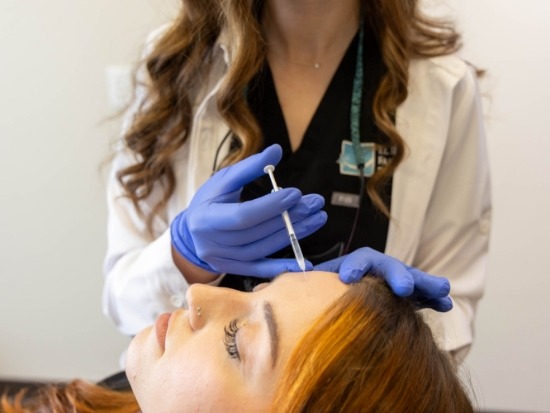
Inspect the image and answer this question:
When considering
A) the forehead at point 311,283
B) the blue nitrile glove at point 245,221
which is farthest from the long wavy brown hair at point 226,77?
the forehead at point 311,283

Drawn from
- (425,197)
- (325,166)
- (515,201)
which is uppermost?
(325,166)

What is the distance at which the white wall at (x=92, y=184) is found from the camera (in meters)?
1.46

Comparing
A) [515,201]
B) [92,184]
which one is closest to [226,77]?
[92,184]

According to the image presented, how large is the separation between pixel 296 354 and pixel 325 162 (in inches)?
19.1

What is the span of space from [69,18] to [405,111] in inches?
35.9

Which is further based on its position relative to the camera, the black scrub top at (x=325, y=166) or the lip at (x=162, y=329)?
the black scrub top at (x=325, y=166)

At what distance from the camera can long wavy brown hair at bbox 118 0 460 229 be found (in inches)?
41.4

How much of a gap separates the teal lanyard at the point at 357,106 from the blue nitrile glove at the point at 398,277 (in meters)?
0.28

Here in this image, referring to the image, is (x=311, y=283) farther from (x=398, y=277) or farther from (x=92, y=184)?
(x=92, y=184)

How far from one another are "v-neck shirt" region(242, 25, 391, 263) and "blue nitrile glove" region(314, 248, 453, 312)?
0.75 ft

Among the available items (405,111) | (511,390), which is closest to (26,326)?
(405,111)

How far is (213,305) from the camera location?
2.51 ft

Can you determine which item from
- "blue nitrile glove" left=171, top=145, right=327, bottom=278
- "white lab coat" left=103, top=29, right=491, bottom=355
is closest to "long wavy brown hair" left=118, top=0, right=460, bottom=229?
"white lab coat" left=103, top=29, right=491, bottom=355

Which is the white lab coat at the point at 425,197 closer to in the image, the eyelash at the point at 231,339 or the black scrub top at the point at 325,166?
the black scrub top at the point at 325,166
